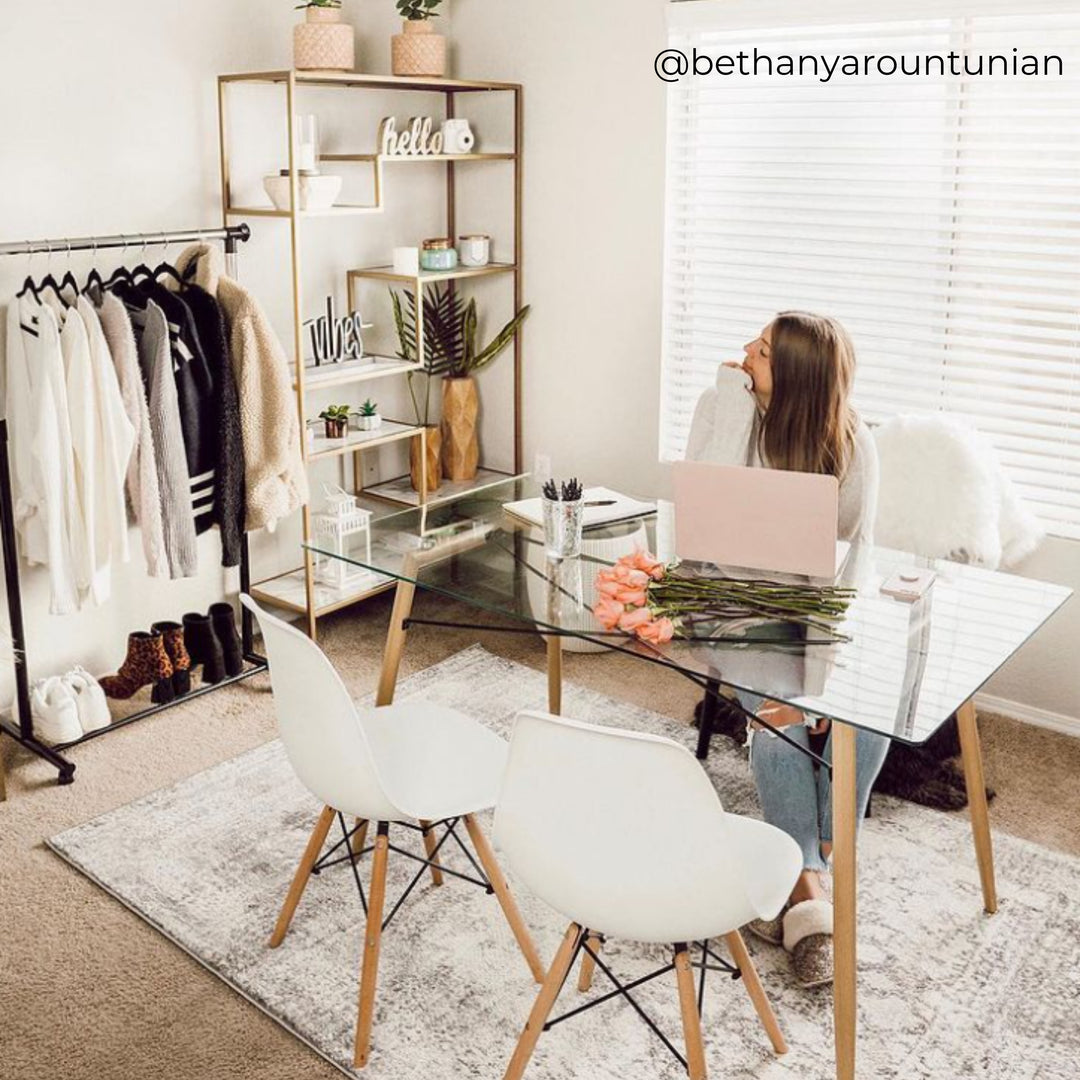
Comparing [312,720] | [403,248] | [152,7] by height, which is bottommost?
[312,720]

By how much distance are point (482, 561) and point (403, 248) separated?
1756mm

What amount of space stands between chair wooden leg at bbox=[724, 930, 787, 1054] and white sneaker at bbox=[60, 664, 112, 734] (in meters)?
1.92

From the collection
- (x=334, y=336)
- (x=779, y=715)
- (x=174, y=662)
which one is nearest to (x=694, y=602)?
(x=779, y=715)

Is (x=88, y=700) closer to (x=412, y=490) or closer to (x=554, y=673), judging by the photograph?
(x=554, y=673)

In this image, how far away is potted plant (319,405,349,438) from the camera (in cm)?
396

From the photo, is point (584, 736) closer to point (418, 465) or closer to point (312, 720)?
point (312, 720)

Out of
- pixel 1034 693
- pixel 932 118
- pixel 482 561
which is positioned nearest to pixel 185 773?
pixel 482 561

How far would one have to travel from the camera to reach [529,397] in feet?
14.6

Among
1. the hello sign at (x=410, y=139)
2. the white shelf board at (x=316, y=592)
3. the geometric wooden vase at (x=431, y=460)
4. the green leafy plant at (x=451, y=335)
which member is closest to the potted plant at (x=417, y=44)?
the hello sign at (x=410, y=139)

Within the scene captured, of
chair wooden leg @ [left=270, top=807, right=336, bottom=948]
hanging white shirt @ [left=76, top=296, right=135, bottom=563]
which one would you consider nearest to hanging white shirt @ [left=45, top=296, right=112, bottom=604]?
hanging white shirt @ [left=76, top=296, right=135, bottom=563]

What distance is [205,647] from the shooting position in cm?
364

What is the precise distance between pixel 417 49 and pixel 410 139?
27 centimetres

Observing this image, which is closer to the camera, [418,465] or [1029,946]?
[1029,946]

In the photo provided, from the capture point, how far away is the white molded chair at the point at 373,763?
208 cm
